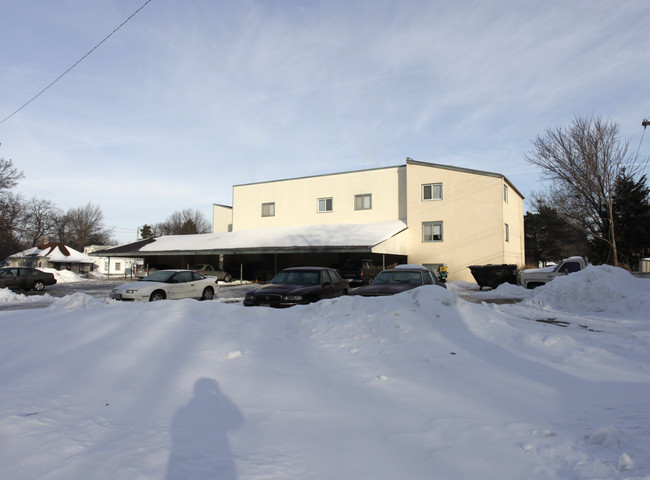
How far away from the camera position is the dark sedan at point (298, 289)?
1049 centimetres

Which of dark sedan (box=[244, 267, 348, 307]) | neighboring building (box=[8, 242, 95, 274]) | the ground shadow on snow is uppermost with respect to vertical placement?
neighboring building (box=[8, 242, 95, 274])

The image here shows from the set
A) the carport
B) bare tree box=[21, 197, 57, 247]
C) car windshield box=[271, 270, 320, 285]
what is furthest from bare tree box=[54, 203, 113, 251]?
car windshield box=[271, 270, 320, 285]

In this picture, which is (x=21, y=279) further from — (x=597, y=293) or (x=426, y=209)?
(x=597, y=293)

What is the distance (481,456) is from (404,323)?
11.7 ft

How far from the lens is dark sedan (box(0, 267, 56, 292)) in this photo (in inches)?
881

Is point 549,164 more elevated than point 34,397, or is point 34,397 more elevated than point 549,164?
point 549,164

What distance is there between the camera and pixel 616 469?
279 cm

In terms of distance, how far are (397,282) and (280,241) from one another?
18.6m

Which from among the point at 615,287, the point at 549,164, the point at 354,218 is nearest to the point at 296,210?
the point at 354,218

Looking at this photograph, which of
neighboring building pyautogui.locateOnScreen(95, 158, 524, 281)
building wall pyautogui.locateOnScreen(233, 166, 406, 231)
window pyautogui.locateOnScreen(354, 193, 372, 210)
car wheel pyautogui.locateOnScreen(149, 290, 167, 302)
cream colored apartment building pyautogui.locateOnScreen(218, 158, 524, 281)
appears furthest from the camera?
window pyautogui.locateOnScreen(354, 193, 372, 210)

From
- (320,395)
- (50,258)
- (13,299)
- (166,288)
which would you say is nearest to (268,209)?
(166,288)

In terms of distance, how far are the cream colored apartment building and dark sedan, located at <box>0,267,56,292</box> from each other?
15.2 m

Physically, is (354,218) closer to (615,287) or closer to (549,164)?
(549,164)

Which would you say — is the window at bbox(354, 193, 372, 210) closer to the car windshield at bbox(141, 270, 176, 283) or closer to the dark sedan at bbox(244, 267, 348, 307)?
the car windshield at bbox(141, 270, 176, 283)
